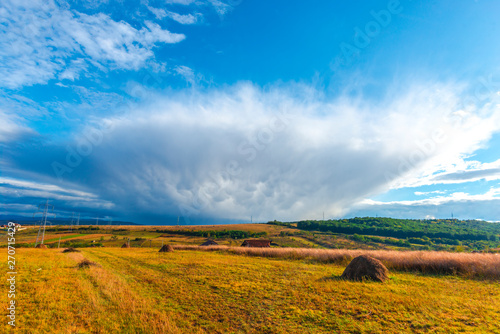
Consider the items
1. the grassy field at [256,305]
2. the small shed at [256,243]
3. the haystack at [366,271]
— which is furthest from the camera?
the small shed at [256,243]

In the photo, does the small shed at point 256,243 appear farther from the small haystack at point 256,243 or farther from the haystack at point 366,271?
the haystack at point 366,271

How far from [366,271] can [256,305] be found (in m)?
9.13

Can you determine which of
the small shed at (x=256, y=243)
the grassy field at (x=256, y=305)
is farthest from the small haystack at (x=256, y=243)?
the grassy field at (x=256, y=305)

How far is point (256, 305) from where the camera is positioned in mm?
10914

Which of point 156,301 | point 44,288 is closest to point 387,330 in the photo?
point 156,301

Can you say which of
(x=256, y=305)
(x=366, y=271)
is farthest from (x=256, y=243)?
(x=256, y=305)

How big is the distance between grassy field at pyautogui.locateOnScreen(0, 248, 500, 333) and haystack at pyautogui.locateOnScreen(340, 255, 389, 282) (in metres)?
0.97

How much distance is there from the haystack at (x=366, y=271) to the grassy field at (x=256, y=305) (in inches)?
38.0

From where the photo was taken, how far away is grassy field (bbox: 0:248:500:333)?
328 inches

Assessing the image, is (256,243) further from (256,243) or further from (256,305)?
(256,305)

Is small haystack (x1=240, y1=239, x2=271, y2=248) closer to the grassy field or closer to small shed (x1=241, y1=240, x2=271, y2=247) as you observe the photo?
small shed (x1=241, y1=240, x2=271, y2=247)

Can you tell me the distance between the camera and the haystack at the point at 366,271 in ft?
50.9

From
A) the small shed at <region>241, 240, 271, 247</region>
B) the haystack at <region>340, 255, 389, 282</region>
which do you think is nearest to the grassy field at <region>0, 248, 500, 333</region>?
the haystack at <region>340, 255, 389, 282</region>

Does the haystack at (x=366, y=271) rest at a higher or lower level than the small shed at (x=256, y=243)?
higher
